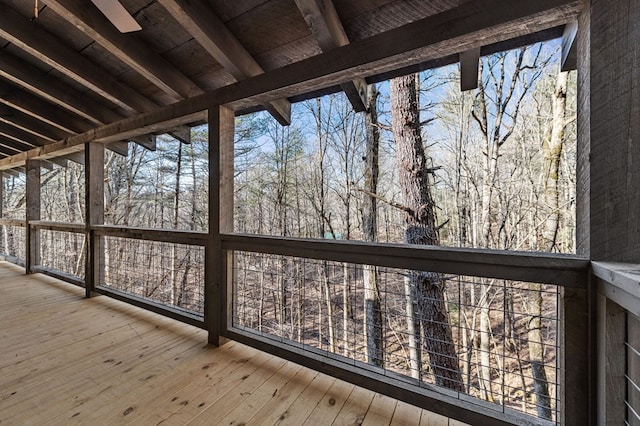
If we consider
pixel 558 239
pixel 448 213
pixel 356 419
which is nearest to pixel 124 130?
pixel 356 419

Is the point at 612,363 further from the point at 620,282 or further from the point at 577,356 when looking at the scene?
the point at 620,282

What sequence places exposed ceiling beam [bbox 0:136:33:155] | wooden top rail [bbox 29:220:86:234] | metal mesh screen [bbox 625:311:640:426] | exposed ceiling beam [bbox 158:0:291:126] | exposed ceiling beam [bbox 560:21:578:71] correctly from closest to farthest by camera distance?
1. metal mesh screen [bbox 625:311:640:426]
2. exposed ceiling beam [bbox 560:21:578:71]
3. exposed ceiling beam [bbox 158:0:291:126]
4. wooden top rail [bbox 29:220:86:234]
5. exposed ceiling beam [bbox 0:136:33:155]

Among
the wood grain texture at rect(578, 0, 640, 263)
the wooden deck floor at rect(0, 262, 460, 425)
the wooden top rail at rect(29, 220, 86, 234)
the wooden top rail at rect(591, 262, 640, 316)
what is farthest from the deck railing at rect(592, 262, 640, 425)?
the wooden top rail at rect(29, 220, 86, 234)

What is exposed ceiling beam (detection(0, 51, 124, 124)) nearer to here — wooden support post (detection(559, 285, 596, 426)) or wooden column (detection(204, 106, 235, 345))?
wooden column (detection(204, 106, 235, 345))

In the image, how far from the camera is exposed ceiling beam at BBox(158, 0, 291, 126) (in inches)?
61.9

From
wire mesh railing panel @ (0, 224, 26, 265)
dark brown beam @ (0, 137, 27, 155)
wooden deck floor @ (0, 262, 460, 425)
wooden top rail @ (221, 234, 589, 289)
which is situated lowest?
wooden deck floor @ (0, 262, 460, 425)

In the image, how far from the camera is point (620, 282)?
859 mm

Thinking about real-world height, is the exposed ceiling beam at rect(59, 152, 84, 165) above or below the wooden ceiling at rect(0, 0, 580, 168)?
below

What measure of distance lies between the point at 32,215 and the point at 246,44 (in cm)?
493

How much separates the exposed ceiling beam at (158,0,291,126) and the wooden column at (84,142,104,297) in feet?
8.21

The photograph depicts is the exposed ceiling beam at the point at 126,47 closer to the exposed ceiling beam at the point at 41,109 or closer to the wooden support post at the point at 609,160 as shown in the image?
the exposed ceiling beam at the point at 41,109

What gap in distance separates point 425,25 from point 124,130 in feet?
9.91

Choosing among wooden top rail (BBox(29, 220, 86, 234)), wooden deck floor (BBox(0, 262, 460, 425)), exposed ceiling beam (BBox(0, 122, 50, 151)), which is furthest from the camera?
exposed ceiling beam (BBox(0, 122, 50, 151))

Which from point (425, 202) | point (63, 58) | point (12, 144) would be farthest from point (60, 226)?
point (425, 202)
